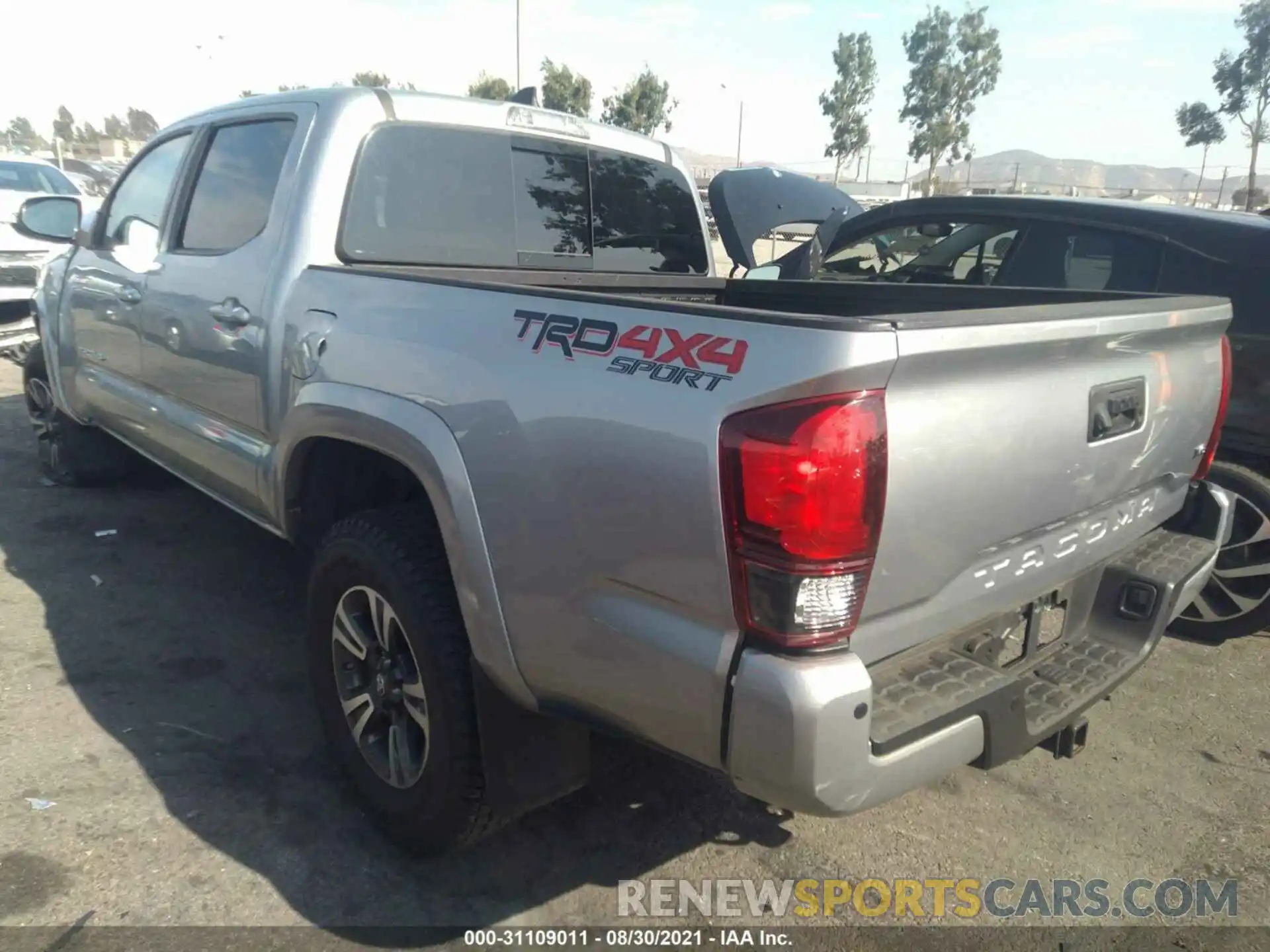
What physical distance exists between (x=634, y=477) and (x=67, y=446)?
4855 millimetres

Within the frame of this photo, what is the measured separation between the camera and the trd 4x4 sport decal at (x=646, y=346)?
173 centimetres

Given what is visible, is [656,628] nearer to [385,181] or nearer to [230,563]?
[385,181]

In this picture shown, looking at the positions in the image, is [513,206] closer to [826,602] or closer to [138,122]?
[826,602]

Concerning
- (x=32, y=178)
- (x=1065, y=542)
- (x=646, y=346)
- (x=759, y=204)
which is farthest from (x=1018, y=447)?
(x=32, y=178)

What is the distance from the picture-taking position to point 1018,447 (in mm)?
1963

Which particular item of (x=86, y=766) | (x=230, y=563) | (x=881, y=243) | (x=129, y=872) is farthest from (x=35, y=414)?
(x=881, y=243)

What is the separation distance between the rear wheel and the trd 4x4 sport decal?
9.95ft

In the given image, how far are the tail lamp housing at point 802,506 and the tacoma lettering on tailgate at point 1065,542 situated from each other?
1.56 feet

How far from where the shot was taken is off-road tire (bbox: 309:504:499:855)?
228 cm

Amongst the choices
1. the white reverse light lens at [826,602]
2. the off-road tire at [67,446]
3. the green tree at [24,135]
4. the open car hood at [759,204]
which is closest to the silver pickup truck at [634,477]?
the white reverse light lens at [826,602]

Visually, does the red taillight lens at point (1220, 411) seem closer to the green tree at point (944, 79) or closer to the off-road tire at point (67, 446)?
the off-road tire at point (67, 446)

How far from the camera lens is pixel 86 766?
290 centimetres

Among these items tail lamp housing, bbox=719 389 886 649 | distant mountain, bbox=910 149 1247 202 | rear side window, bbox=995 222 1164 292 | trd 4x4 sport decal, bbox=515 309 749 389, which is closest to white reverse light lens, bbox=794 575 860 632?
tail lamp housing, bbox=719 389 886 649

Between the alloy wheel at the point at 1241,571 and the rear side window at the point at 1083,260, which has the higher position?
the rear side window at the point at 1083,260
